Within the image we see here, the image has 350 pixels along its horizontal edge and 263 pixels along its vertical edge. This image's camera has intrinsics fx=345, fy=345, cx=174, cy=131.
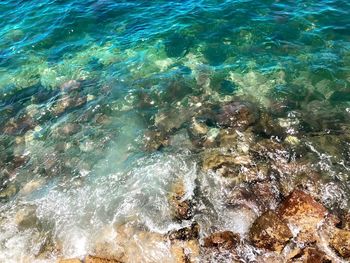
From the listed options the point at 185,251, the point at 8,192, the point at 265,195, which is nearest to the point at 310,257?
the point at 265,195

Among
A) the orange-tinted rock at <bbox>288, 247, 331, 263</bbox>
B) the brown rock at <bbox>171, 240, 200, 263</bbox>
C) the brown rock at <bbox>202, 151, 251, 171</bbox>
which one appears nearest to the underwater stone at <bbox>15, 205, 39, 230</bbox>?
the brown rock at <bbox>171, 240, 200, 263</bbox>

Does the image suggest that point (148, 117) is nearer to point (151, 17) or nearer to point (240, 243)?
point (240, 243)

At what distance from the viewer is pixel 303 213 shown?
424 inches

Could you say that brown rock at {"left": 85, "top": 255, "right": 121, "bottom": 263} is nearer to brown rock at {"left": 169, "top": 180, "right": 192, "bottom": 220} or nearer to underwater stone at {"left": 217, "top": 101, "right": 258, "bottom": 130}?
brown rock at {"left": 169, "top": 180, "right": 192, "bottom": 220}

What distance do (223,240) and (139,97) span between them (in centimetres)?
852

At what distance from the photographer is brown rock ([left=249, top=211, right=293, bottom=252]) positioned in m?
10.3

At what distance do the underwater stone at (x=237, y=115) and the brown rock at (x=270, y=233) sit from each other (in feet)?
14.7

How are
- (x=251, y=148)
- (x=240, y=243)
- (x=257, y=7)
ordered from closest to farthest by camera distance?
(x=240, y=243)
(x=251, y=148)
(x=257, y=7)

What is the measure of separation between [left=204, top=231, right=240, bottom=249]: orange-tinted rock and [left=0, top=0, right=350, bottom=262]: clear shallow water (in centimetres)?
36

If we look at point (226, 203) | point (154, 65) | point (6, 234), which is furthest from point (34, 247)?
point (154, 65)

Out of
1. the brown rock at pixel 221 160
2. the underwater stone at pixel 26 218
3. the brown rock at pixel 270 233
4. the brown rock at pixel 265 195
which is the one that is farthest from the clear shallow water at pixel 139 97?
the brown rock at pixel 265 195

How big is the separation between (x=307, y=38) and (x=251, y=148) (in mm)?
8230

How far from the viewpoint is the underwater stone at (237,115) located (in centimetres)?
1438

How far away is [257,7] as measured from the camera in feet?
67.9
